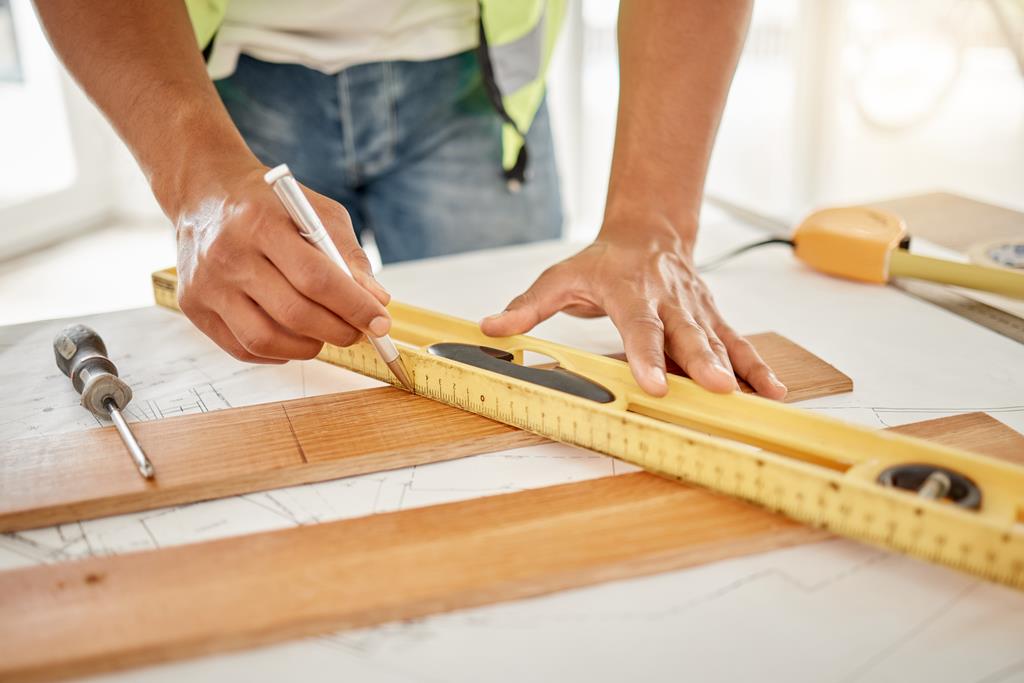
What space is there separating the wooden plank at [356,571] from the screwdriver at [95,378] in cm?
21

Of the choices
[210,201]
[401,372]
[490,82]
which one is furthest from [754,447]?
[490,82]

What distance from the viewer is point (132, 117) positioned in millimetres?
1168

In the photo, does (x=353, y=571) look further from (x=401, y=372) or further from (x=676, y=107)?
(x=676, y=107)

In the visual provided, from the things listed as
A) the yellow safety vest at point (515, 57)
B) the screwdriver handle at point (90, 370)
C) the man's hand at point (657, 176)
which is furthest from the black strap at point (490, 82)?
the screwdriver handle at point (90, 370)

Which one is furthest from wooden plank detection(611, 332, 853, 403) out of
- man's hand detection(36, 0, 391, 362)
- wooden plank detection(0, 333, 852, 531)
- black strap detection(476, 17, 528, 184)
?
black strap detection(476, 17, 528, 184)

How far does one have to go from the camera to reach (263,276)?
1005 mm

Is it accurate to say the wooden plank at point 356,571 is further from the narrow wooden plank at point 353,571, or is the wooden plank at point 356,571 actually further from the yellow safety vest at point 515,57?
the yellow safety vest at point 515,57

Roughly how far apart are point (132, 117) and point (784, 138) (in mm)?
3725

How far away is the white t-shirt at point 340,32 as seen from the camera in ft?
5.09

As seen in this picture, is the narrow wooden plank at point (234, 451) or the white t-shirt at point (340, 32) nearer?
the narrow wooden plank at point (234, 451)

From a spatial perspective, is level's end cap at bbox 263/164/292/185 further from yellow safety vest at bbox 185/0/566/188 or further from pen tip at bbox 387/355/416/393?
yellow safety vest at bbox 185/0/566/188

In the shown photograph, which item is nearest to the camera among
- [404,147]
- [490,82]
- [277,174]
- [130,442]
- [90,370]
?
[277,174]

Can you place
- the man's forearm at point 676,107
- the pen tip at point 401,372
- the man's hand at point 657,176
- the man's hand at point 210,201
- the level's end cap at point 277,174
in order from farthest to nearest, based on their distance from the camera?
the man's forearm at point 676,107
the man's hand at point 657,176
the pen tip at point 401,372
the man's hand at point 210,201
the level's end cap at point 277,174

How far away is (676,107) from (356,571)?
0.93 meters
